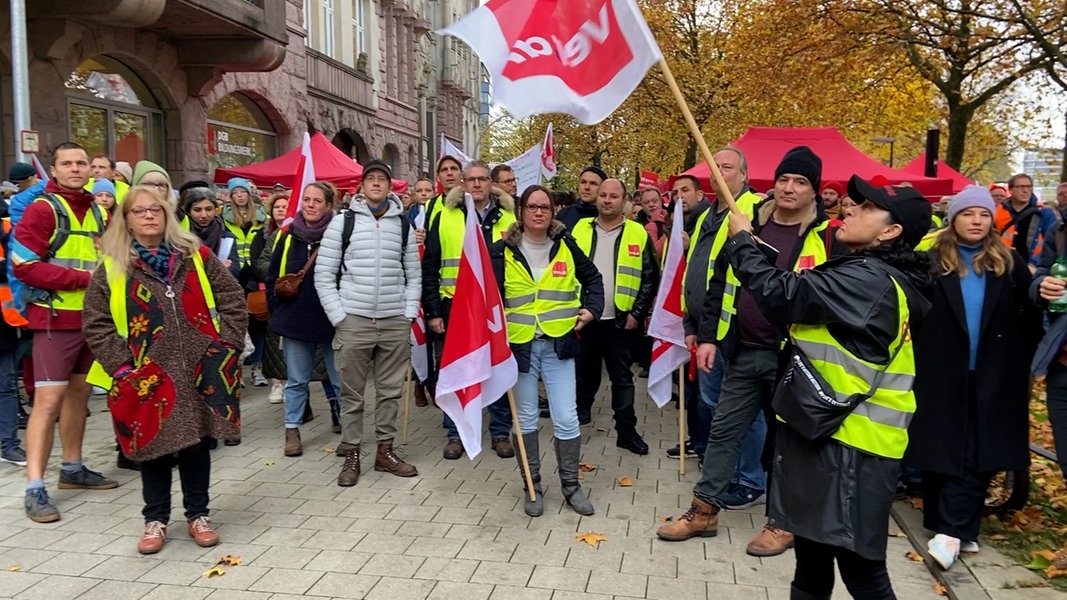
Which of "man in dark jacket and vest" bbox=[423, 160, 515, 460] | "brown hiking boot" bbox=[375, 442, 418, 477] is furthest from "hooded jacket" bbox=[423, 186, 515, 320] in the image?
"brown hiking boot" bbox=[375, 442, 418, 477]

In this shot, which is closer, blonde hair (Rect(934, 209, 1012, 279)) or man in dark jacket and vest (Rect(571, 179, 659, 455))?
blonde hair (Rect(934, 209, 1012, 279))

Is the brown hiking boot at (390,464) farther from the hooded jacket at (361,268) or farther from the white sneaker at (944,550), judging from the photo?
the white sneaker at (944,550)

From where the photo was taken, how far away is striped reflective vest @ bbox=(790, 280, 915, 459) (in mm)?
2887

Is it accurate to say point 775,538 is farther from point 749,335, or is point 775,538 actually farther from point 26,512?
point 26,512

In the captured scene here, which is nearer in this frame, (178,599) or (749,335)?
(178,599)

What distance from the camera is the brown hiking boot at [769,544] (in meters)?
4.43

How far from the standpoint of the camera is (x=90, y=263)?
16.8 feet

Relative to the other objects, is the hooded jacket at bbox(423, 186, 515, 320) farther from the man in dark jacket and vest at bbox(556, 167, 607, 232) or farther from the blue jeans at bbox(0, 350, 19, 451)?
the blue jeans at bbox(0, 350, 19, 451)

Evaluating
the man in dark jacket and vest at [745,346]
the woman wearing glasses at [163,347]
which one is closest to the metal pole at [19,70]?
the woman wearing glasses at [163,347]

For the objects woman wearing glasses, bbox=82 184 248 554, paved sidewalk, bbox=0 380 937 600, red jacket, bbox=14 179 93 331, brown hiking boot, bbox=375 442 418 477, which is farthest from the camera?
brown hiking boot, bbox=375 442 418 477

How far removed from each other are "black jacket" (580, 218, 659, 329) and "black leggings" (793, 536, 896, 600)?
11.2ft

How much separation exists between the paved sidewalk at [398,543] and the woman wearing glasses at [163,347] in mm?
345

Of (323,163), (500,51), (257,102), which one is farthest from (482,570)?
(257,102)

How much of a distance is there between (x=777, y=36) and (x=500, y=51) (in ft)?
46.0
